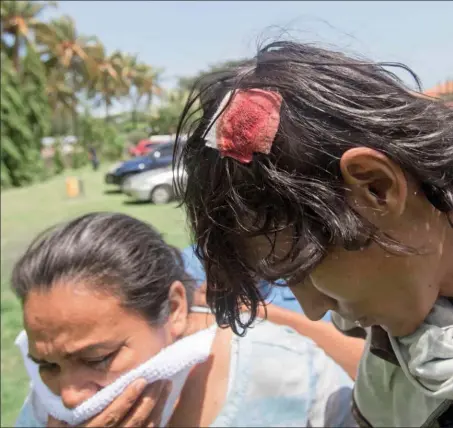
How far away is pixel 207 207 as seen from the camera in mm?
982

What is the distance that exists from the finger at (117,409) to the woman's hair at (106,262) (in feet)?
0.67

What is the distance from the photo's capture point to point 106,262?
1.60m

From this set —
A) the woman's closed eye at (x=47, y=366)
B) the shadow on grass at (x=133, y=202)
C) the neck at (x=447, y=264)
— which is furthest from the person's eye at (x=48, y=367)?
the shadow on grass at (x=133, y=202)

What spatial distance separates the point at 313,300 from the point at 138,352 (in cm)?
72

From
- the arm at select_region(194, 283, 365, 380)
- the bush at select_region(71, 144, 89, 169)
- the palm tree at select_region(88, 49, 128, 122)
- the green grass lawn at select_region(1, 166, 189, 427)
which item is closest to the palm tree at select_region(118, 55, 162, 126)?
the palm tree at select_region(88, 49, 128, 122)

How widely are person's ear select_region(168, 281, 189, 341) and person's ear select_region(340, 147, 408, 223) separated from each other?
989 millimetres

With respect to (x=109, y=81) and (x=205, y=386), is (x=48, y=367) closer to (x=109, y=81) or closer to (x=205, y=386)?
(x=205, y=386)

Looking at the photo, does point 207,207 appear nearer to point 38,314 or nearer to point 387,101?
point 387,101

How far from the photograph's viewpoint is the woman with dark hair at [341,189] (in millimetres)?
867

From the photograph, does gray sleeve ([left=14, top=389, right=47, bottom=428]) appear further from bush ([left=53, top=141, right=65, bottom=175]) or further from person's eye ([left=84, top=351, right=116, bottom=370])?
bush ([left=53, top=141, right=65, bottom=175])

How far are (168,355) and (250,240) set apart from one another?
0.73 metres

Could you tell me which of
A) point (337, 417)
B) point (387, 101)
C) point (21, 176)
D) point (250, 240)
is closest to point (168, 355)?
point (337, 417)

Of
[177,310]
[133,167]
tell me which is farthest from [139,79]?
[177,310]

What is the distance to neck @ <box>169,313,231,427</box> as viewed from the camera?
5.49 ft
